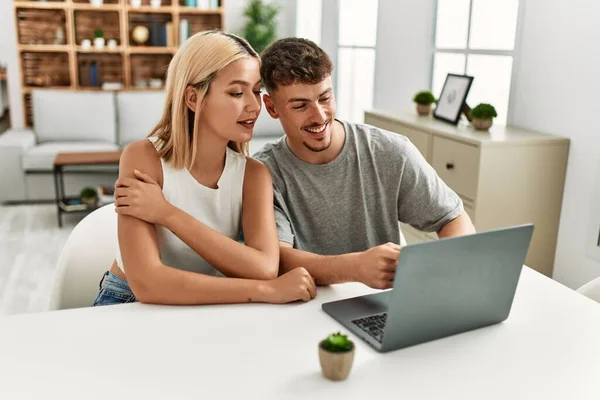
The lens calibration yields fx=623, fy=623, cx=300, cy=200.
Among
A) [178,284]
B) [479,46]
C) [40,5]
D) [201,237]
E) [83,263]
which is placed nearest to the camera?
[178,284]

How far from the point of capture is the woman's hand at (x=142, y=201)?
1399 mm

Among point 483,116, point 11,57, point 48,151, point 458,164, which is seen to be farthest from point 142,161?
point 11,57

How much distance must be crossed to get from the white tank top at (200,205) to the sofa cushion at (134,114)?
4035mm

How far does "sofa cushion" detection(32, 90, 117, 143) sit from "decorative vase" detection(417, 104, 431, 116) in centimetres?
293

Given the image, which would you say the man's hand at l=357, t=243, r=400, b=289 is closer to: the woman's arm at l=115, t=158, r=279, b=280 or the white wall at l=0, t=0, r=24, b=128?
the woman's arm at l=115, t=158, r=279, b=280

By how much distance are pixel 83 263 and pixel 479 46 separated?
271cm

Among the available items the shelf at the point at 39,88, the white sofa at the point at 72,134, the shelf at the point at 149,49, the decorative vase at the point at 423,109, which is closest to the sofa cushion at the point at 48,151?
the white sofa at the point at 72,134

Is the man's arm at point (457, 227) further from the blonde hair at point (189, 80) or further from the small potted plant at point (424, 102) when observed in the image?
the small potted plant at point (424, 102)

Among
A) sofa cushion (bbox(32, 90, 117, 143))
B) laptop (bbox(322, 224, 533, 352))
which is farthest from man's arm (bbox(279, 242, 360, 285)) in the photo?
sofa cushion (bbox(32, 90, 117, 143))

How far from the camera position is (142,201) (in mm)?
1410

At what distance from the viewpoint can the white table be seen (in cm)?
102

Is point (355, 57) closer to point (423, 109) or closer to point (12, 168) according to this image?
point (423, 109)

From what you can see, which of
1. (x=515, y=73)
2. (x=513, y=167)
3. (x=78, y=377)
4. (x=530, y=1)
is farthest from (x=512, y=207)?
(x=78, y=377)

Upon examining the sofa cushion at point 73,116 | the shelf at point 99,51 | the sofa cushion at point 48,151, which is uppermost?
the shelf at point 99,51
